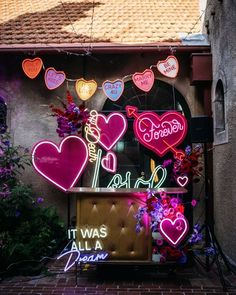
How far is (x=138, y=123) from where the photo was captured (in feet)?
27.3

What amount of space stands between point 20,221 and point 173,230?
133 inches

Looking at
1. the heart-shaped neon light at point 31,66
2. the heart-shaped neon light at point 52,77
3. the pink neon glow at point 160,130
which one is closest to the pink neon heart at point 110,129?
the pink neon glow at point 160,130

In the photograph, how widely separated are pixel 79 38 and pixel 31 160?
10.8 ft

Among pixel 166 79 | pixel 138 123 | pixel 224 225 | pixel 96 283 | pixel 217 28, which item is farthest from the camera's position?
pixel 166 79

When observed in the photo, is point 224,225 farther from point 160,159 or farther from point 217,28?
point 217,28

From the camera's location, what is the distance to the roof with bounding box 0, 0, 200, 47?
9.27 m

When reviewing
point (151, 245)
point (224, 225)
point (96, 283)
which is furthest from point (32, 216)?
point (224, 225)

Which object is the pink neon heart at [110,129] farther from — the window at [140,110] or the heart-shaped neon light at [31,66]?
the heart-shaped neon light at [31,66]

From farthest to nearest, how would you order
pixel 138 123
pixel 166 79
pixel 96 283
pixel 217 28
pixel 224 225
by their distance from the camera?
pixel 166 79 → pixel 138 123 → pixel 217 28 → pixel 224 225 → pixel 96 283

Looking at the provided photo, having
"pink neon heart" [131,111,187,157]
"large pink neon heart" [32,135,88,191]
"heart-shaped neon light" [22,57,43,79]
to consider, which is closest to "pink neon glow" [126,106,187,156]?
"pink neon heart" [131,111,187,157]

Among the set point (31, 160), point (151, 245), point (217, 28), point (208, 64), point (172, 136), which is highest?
point (217, 28)

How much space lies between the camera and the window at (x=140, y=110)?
29.1ft

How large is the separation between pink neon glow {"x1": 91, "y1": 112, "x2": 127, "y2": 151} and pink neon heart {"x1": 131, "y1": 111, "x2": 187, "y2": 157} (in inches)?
15.2

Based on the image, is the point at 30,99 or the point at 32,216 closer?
the point at 32,216
